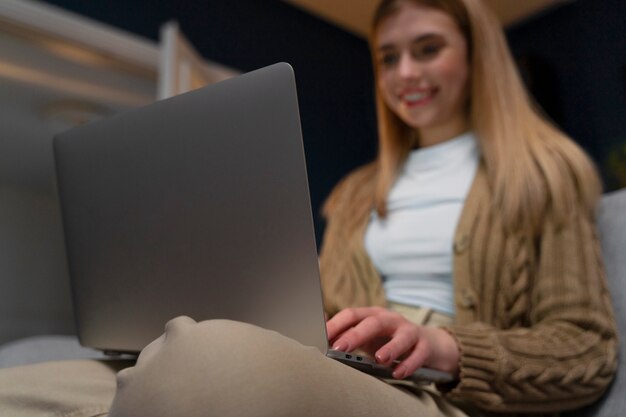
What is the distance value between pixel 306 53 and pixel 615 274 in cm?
254

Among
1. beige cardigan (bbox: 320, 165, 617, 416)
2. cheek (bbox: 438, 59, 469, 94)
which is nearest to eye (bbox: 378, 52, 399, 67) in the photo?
cheek (bbox: 438, 59, 469, 94)

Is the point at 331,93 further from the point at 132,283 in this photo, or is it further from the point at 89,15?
the point at 132,283

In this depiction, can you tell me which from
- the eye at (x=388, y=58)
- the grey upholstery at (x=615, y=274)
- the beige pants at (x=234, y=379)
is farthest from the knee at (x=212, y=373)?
the eye at (x=388, y=58)

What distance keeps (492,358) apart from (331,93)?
2.65 metres

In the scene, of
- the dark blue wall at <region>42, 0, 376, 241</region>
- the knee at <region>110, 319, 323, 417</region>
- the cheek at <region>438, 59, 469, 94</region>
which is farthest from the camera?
the dark blue wall at <region>42, 0, 376, 241</region>

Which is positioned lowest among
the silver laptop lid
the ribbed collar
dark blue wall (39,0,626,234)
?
the silver laptop lid

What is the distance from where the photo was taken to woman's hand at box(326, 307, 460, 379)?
0.60 metres

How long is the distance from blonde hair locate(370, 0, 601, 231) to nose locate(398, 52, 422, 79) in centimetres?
11

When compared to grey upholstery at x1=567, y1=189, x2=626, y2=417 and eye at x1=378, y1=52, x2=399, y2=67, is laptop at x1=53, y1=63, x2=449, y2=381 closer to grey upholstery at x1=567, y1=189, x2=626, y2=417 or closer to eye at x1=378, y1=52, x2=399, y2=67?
grey upholstery at x1=567, y1=189, x2=626, y2=417

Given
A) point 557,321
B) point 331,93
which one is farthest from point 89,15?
point 557,321

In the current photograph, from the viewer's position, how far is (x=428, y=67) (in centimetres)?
115

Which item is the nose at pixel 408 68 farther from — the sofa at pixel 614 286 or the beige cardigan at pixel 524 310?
the sofa at pixel 614 286

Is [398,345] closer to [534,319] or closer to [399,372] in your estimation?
[399,372]

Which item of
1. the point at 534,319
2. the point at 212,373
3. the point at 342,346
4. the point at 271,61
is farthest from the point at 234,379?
the point at 271,61
